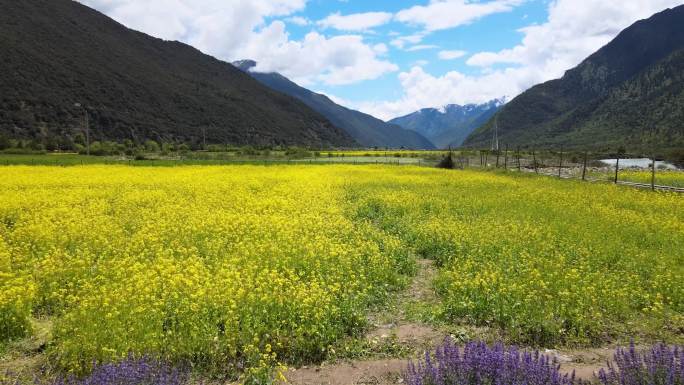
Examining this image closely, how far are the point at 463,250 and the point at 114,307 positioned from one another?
8.23 meters

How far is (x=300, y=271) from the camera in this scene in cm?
947

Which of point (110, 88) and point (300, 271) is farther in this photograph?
point (110, 88)

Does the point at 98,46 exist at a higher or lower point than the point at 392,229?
higher

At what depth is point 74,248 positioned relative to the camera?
11.5 meters

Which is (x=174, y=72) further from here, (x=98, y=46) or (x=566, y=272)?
(x=566, y=272)

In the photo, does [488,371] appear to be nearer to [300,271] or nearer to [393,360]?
[393,360]

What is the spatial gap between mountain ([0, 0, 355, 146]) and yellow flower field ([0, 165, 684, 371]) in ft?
252

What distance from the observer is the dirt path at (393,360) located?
243 inches

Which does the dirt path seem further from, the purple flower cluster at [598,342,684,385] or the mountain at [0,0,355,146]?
the mountain at [0,0,355,146]

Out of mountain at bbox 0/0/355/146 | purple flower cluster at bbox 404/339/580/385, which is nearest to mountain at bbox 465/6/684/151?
purple flower cluster at bbox 404/339/580/385

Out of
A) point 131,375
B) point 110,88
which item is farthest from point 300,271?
point 110,88

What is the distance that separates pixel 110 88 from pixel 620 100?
12518 cm

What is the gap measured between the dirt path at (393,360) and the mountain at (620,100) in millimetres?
43302

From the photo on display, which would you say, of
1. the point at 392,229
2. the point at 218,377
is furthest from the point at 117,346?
the point at 392,229
